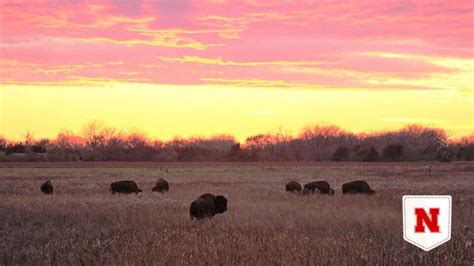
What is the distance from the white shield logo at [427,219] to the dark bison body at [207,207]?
15.5m

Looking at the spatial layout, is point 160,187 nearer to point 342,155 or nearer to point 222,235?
point 222,235

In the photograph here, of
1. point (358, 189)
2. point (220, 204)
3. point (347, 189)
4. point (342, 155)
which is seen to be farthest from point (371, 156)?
point (220, 204)

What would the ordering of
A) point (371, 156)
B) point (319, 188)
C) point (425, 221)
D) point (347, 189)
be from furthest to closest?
1. point (371, 156)
2. point (319, 188)
3. point (347, 189)
4. point (425, 221)

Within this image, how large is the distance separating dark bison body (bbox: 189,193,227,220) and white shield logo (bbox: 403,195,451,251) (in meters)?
15.5

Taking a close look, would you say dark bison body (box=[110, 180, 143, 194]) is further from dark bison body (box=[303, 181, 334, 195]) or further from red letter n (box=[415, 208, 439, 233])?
red letter n (box=[415, 208, 439, 233])

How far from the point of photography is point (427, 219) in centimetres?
523

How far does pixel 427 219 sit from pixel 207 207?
16354mm

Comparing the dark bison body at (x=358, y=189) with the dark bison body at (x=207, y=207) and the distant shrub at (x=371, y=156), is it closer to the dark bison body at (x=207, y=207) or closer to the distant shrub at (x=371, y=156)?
the dark bison body at (x=207, y=207)

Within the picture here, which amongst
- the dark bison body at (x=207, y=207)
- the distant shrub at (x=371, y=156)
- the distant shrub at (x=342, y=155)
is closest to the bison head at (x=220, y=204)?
the dark bison body at (x=207, y=207)

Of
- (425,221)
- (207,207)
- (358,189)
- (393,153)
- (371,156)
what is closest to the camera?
(425,221)

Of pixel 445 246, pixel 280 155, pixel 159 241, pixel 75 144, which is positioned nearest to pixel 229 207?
pixel 159 241

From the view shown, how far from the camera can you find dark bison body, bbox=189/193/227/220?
2075 centimetres

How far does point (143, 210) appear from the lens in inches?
870

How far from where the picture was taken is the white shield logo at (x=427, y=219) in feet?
16.8
